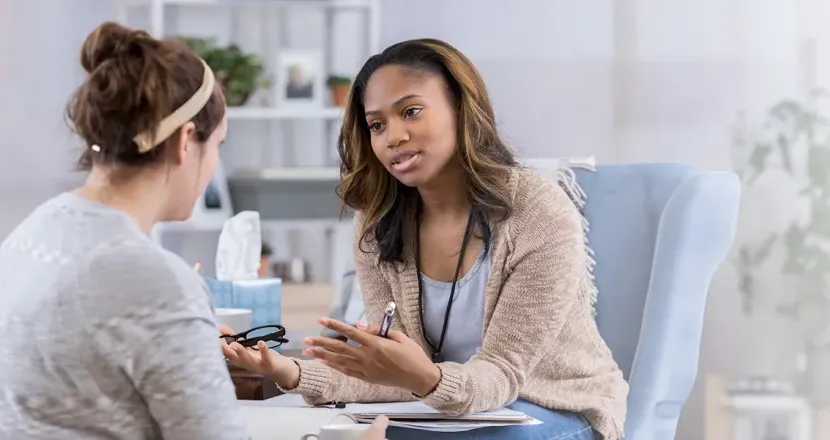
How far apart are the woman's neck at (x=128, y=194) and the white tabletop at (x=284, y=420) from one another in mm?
356

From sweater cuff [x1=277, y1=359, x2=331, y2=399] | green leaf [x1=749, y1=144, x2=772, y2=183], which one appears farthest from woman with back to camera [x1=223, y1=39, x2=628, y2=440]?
green leaf [x1=749, y1=144, x2=772, y2=183]

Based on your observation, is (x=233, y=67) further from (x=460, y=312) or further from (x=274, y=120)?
(x=460, y=312)

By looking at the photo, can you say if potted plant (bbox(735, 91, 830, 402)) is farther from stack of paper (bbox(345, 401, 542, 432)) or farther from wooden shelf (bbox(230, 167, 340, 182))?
wooden shelf (bbox(230, 167, 340, 182))

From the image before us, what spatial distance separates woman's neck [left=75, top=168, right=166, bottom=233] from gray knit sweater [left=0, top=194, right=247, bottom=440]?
31mm

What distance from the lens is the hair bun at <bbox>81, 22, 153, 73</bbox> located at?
1.11 metres

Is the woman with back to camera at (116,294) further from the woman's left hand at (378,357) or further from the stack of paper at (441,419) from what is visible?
the stack of paper at (441,419)

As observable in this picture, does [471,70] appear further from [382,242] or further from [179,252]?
[179,252]

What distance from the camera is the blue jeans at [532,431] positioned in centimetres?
160

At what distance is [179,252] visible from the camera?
4.25m

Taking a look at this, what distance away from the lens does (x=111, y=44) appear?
1.11m

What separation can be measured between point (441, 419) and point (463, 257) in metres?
0.29

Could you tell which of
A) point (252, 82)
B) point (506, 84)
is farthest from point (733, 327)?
point (252, 82)

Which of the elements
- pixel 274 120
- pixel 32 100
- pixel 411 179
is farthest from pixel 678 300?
pixel 32 100

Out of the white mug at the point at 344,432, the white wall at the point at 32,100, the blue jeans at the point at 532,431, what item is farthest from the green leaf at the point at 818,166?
the white wall at the point at 32,100
